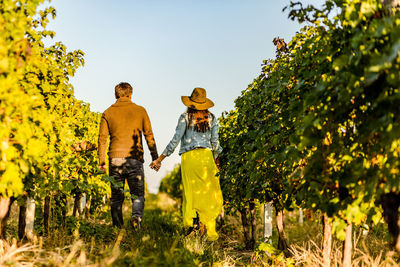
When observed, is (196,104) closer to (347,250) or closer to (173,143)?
(173,143)

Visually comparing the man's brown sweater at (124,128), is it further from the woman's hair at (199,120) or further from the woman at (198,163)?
the woman's hair at (199,120)

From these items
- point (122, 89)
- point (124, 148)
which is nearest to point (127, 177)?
point (124, 148)

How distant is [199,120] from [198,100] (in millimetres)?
297

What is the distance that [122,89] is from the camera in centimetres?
534

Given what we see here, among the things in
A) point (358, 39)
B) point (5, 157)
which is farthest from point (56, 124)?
point (358, 39)

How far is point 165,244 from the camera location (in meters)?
4.03

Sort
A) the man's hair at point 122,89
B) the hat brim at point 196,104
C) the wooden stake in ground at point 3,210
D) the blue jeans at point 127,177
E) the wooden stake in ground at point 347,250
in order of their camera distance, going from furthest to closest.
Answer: the hat brim at point 196,104 < the man's hair at point 122,89 < the blue jeans at point 127,177 < the wooden stake in ground at point 3,210 < the wooden stake in ground at point 347,250

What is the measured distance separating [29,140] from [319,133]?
2051 mm

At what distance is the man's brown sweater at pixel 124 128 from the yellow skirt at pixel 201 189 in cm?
75

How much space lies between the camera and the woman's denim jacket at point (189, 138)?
18.4 feet

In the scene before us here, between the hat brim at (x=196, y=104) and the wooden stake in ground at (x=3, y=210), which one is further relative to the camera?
the hat brim at (x=196, y=104)

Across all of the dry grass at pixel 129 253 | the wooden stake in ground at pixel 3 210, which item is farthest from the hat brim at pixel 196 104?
the wooden stake in ground at pixel 3 210

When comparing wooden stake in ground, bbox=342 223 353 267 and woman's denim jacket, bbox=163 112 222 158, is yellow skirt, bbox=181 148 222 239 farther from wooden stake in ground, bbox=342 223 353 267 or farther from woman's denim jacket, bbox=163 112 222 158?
wooden stake in ground, bbox=342 223 353 267

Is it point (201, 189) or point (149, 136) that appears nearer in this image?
point (149, 136)
